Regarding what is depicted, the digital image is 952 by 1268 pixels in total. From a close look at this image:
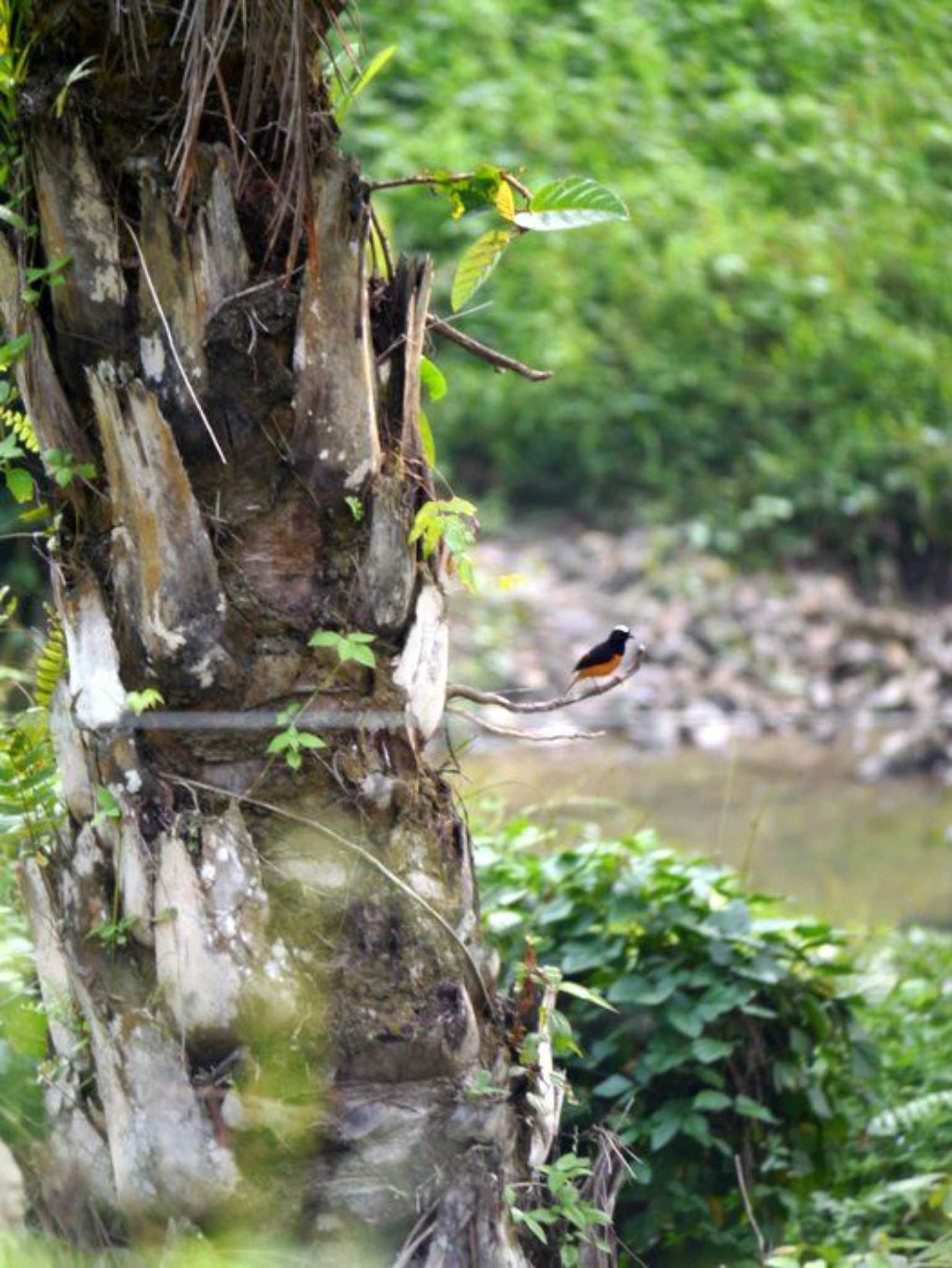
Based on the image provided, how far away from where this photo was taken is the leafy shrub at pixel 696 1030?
10.6ft

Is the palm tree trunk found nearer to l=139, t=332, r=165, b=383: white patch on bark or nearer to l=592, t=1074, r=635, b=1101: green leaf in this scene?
l=139, t=332, r=165, b=383: white patch on bark

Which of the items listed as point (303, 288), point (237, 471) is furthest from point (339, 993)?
point (303, 288)

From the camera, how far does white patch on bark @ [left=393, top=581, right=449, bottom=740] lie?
2.38m

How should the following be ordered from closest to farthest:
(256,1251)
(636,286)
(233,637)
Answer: (256,1251)
(233,637)
(636,286)

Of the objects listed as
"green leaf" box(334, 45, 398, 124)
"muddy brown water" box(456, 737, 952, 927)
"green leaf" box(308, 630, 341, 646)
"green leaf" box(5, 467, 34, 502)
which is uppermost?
"green leaf" box(334, 45, 398, 124)

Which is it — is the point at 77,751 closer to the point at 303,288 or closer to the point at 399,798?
the point at 399,798

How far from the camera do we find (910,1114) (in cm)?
340

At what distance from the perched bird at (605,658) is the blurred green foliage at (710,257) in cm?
638

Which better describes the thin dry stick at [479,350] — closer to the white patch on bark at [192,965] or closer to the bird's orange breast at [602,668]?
the bird's orange breast at [602,668]

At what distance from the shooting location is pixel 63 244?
7.52 ft

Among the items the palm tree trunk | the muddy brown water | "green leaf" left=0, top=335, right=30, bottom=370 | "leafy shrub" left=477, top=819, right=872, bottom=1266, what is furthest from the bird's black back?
the muddy brown water

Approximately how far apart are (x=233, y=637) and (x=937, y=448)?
8.21 meters

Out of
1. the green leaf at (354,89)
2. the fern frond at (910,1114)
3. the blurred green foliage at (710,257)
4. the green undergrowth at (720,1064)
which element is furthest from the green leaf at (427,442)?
the blurred green foliage at (710,257)

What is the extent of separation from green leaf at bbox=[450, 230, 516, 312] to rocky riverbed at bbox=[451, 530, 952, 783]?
5.46 metres
